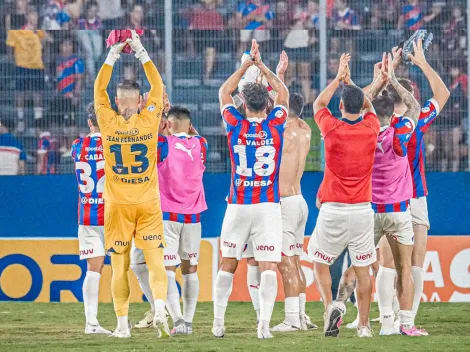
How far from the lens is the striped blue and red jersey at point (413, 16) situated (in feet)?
44.5

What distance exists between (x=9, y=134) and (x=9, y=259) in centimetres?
150

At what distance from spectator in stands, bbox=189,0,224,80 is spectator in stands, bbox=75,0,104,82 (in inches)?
44.2

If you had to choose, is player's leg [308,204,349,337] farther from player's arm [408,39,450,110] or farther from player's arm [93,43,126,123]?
player's arm [93,43,126,123]

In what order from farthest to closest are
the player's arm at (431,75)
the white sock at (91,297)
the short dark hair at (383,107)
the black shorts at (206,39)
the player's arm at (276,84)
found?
1. the black shorts at (206,39)
2. the white sock at (91,297)
3. the player's arm at (431,75)
4. the short dark hair at (383,107)
5. the player's arm at (276,84)

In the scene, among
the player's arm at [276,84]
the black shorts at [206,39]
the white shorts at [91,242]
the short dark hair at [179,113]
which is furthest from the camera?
the black shorts at [206,39]

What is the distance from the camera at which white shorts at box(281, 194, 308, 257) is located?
34.6ft

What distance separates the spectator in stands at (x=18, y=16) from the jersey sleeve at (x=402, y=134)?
19.0ft

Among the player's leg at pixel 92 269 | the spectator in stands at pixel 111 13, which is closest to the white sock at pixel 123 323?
the player's leg at pixel 92 269

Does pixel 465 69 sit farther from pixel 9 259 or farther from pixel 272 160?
pixel 9 259

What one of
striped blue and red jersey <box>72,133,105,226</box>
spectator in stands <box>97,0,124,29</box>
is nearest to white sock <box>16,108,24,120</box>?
spectator in stands <box>97,0,124,29</box>

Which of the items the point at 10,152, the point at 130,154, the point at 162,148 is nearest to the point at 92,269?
the point at 162,148

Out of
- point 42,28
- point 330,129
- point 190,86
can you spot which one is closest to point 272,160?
point 330,129

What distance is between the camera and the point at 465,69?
1355 centimetres

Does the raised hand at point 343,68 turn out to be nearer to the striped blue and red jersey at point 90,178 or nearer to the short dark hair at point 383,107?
the short dark hair at point 383,107
